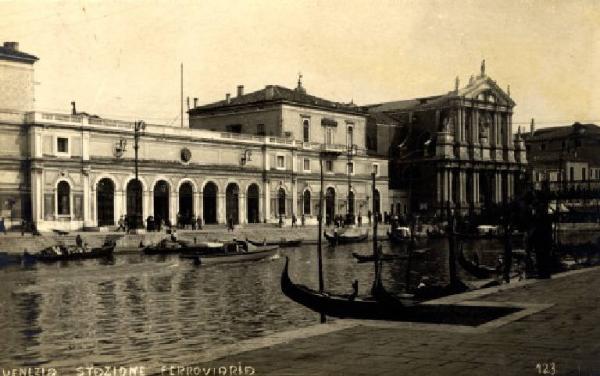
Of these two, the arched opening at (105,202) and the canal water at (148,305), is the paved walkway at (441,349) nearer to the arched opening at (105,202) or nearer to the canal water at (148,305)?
the canal water at (148,305)

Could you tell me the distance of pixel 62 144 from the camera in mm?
39469

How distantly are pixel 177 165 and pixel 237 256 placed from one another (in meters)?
13.7

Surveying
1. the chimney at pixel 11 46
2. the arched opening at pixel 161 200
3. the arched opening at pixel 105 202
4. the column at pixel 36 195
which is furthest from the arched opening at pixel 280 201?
the chimney at pixel 11 46

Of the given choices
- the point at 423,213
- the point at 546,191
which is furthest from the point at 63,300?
the point at 423,213

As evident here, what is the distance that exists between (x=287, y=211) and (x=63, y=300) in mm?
31870

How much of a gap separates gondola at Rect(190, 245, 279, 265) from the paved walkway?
1990cm

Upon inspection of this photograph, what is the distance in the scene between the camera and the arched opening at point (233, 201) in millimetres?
48153

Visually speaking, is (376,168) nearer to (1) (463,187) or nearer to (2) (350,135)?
(2) (350,135)

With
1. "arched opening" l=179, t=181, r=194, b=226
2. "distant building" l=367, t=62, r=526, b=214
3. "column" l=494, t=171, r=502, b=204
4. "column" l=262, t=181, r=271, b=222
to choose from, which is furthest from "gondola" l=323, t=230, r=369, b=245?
"column" l=494, t=171, r=502, b=204

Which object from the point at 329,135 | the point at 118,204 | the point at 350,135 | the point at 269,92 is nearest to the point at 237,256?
the point at 118,204

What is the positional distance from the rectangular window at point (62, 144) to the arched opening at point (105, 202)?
8.70ft

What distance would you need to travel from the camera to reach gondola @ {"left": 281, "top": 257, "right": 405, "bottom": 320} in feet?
41.6

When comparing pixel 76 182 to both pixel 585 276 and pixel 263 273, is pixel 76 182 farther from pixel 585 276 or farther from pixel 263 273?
pixel 585 276

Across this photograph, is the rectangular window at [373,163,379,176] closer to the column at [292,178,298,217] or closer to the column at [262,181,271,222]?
the column at [292,178,298,217]
